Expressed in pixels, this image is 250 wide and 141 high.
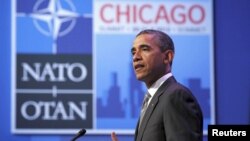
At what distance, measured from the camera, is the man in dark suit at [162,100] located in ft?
5.56

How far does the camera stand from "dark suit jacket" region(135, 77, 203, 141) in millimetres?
1686

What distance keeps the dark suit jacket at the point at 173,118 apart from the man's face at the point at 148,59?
3.1 inches

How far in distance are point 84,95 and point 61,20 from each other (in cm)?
60

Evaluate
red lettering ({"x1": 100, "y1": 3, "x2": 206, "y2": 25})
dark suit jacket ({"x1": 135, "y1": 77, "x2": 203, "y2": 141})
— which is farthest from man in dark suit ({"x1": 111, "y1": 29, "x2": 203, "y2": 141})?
red lettering ({"x1": 100, "y1": 3, "x2": 206, "y2": 25})

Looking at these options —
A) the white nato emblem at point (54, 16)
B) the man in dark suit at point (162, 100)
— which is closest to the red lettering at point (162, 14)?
the white nato emblem at point (54, 16)

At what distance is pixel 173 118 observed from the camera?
171 centimetres

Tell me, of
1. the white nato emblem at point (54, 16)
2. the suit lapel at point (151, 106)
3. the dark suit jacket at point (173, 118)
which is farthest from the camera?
the white nato emblem at point (54, 16)

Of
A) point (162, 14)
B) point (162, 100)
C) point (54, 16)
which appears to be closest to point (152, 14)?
point (162, 14)

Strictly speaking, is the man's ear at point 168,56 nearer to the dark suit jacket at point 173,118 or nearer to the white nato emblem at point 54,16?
the dark suit jacket at point 173,118

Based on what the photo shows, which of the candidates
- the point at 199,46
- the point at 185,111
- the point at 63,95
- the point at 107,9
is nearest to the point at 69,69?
the point at 63,95

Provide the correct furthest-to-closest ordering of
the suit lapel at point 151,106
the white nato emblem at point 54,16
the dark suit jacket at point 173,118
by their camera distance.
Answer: the white nato emblem at point 54,16 < the suit lapel at point 151,106 < the dark suit jacket at point 173,118

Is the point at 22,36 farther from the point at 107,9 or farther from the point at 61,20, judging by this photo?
the point at 107,9

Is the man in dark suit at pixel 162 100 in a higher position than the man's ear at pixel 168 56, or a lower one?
lower

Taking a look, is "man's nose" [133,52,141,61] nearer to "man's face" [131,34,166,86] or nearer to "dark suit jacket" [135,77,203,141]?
"man's face" [131,34,166,86]
